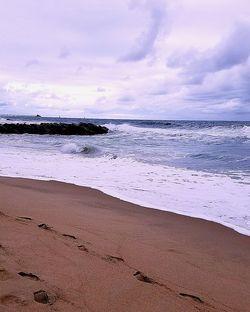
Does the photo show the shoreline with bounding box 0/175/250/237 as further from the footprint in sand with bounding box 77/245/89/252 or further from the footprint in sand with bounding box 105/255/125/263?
the footprint in sand with bounding box 77/245/89/252

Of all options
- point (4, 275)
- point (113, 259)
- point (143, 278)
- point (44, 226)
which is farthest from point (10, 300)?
point (44, 226)

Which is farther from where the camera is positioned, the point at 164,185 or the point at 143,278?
the point at 164,185

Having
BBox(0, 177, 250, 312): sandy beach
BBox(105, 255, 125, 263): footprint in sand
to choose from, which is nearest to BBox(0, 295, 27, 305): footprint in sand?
BBox(0, 177, 250, 312): sandy beach

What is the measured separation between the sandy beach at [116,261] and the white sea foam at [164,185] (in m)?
0.65

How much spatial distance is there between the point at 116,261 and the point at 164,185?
4.74m

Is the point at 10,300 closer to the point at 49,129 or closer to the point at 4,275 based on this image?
the point at 4,275

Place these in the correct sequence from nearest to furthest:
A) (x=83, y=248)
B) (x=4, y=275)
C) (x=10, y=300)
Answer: (x=10, y=300), (x=4, y=275), (x=83, y=248)

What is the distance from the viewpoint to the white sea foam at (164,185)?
6094 mm

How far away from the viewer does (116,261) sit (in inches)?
135

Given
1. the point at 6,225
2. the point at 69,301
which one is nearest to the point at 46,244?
the point at 6,225

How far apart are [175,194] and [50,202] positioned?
253cm

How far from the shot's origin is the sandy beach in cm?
262

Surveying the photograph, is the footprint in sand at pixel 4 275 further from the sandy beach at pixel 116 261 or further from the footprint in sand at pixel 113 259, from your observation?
the footprint in sand at pixel 113 259

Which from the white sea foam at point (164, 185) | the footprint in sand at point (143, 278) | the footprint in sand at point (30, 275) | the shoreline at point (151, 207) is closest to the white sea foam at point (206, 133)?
the white sea foam at point (164, 185)
